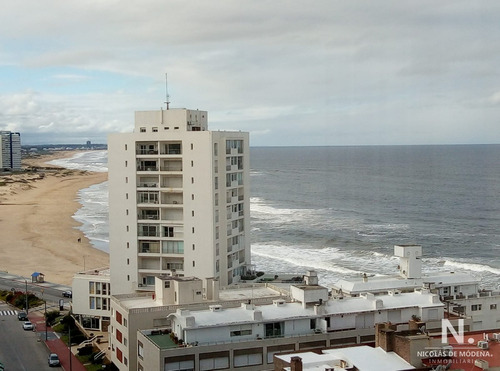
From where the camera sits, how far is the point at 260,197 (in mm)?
189250

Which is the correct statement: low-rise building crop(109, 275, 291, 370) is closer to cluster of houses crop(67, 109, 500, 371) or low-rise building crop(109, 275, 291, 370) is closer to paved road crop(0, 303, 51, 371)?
cluster of houses crop(67, 109, 500, 371)

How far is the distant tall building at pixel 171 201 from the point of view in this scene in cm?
5516

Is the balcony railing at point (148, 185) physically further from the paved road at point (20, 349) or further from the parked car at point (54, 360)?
the parked car at point (54, 360)

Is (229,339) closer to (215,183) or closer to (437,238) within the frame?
(215,183)

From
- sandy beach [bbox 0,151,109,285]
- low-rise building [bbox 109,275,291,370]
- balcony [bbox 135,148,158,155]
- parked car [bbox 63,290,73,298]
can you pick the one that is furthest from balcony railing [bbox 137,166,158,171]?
sandy beach [bbox 0,151,109,285]

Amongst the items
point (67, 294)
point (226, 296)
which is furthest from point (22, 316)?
point (226, 296)

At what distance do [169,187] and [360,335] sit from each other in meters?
22.7

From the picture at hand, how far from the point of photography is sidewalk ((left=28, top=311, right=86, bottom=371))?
1971 inches

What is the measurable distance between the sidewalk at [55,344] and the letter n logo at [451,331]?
25.0 m

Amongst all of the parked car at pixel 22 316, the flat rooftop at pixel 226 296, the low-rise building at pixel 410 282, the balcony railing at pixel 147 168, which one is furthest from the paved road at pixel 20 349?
the low-rise building at pixel 410 282

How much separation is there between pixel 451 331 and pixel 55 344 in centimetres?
3140

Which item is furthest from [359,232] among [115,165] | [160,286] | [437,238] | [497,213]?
[160,286]

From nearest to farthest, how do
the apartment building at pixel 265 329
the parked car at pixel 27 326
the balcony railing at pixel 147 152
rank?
the apartment building at pixel 265 329
the balcony railing at pixel 147 152
the parked car at pixel 27 326

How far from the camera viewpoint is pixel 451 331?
38.0 metres
